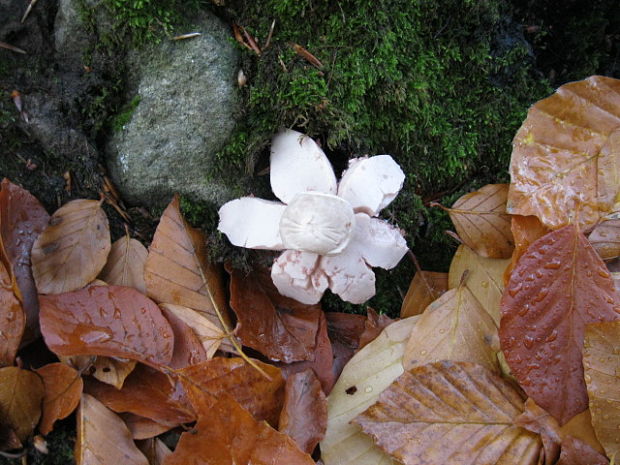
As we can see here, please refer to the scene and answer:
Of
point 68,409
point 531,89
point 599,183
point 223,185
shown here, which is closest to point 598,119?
point 599,183

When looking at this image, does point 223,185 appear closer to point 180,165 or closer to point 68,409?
point 180,165

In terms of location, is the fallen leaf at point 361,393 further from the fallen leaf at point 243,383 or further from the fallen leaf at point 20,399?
the fallen leaf at point 20,399

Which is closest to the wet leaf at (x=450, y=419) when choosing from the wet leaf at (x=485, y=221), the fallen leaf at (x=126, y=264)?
the wet leaf at (x=485, y=221)

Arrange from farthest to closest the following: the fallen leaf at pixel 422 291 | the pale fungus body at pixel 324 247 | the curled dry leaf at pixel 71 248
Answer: the fallen leaf at pixel 422 291
the curled dry leaf at pixel 71 248
the pale fungus body at pixel 324 247

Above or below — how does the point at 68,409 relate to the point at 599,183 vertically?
below

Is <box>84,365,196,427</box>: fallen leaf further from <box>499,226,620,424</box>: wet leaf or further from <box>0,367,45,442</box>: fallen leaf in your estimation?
<box>499,226,620,424</box>: wet leaf

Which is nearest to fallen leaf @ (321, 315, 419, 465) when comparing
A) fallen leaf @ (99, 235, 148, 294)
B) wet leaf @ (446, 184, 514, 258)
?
wet leaf @ (446, 184, 514, 258)
